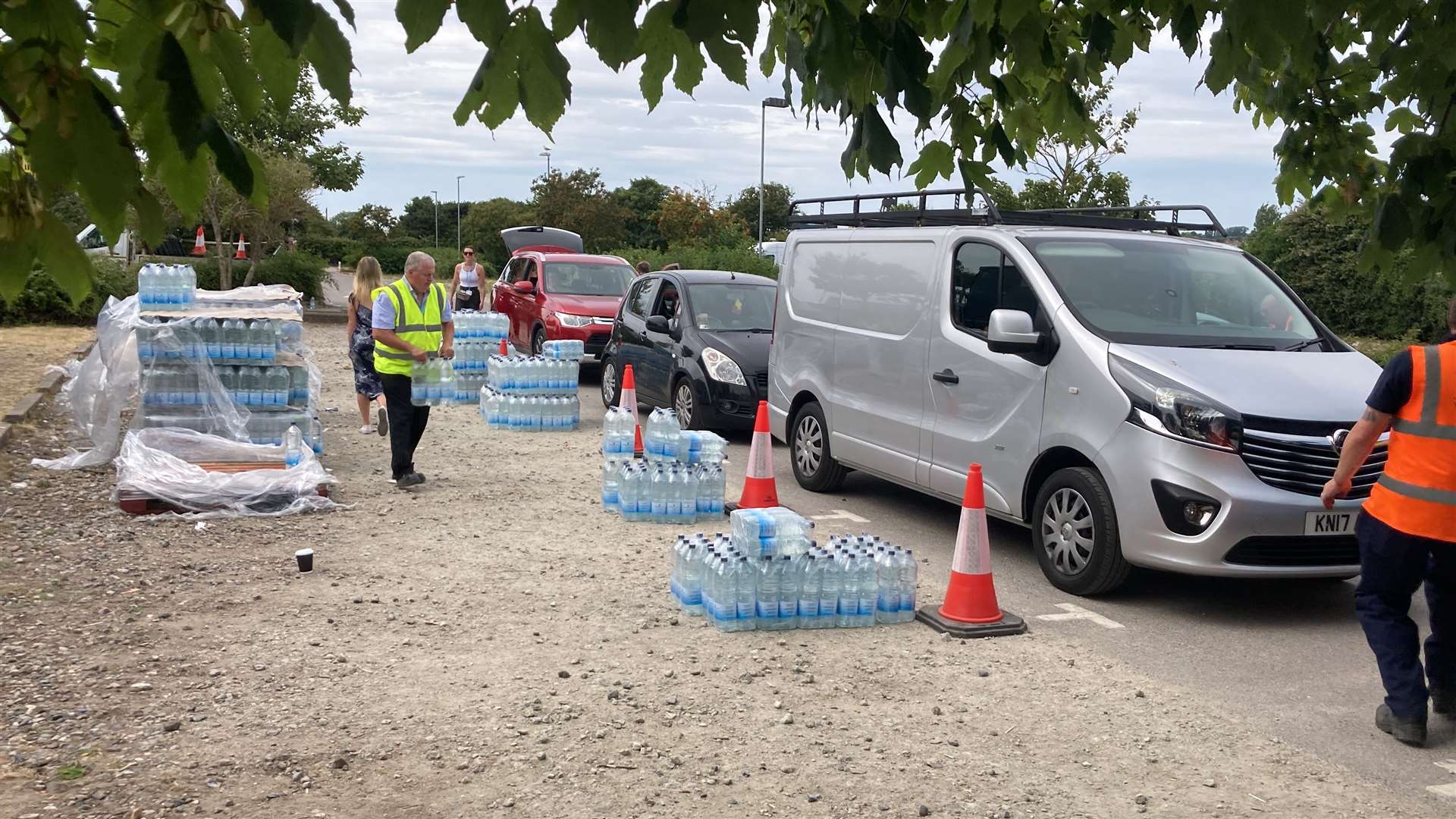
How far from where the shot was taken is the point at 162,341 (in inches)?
355

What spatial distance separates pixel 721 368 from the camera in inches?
470

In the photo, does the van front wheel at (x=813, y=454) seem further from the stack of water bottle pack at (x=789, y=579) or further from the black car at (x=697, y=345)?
the stack of water bottle pack at (x=789, y=579)

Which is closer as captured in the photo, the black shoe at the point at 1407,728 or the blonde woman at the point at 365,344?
the black shoe at the point at 1407,728

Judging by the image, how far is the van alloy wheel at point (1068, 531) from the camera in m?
6.56

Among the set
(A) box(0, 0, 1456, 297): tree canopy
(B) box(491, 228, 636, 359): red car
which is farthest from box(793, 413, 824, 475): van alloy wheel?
(B) box(491, 228, 636, 359): red car

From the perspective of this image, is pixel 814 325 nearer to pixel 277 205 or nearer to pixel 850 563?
pixel 850 563

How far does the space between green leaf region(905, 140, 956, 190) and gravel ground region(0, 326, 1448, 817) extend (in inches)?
86.2

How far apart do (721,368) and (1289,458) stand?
665cm

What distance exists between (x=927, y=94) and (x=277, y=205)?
30.3 meters

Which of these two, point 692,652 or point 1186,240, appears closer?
point 692,652

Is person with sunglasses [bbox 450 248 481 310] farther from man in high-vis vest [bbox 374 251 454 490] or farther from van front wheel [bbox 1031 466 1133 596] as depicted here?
van front wheel [bbox 1031 466 1133 596]

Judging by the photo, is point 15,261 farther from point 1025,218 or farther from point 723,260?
point 723,260

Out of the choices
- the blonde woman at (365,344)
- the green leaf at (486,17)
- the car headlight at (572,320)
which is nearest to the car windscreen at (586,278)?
the car headlight at (572,320)

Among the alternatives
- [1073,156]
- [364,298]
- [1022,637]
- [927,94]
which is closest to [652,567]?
[1022,637]
